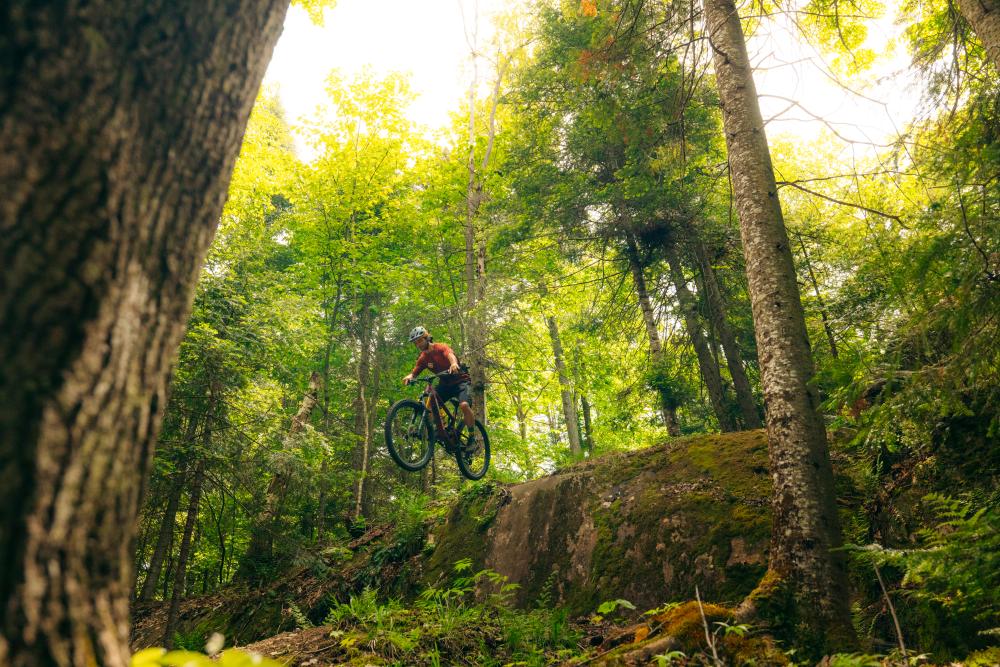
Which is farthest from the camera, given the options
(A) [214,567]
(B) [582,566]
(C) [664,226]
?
(A) [214,567]

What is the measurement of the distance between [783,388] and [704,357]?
7163 millimetres

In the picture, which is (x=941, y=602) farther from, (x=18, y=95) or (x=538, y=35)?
(x=538, y=35)

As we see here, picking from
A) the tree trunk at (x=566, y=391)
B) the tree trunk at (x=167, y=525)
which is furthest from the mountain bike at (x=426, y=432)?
the tree trunk at (x=566, y=391)

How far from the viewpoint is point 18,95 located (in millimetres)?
1189

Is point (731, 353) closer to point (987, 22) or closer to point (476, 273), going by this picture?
point (987, 22)

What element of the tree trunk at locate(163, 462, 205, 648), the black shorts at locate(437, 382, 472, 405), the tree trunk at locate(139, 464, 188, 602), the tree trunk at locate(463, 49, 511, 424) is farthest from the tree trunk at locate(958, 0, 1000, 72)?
the tree trunk at locate(139, 464, 188, 602)

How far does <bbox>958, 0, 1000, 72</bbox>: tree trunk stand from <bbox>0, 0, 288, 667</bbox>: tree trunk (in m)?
7.13

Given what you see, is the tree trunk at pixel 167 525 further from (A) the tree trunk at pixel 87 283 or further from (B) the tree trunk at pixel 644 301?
(B) the tree trunk at pixel 644 301

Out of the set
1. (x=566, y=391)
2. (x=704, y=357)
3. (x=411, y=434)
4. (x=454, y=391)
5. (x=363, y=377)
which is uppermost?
(x=363, y=377)

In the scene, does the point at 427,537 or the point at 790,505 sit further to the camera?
the point at 427,537

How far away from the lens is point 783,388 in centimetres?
426

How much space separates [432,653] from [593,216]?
34.3ft

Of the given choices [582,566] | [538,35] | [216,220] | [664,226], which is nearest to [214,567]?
[582,566]

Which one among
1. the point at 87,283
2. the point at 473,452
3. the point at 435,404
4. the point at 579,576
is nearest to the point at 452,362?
the point at 435,404
